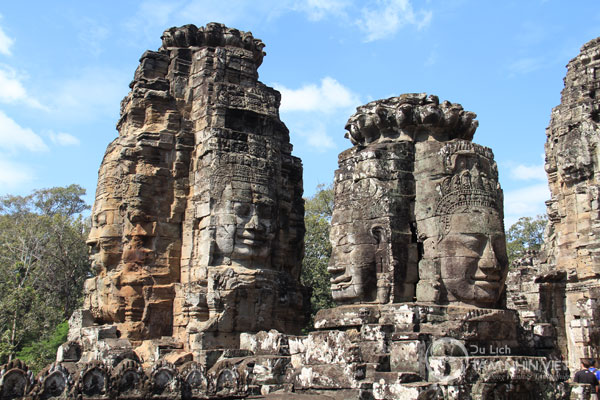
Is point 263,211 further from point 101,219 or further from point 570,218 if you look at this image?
point 570,218

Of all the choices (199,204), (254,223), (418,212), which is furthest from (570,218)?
(199,204)

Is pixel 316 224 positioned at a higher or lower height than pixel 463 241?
higher

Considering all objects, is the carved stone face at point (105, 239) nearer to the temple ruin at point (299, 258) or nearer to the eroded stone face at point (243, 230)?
the temple ruin at point (299, 258)

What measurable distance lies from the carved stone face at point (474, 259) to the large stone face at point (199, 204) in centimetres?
617

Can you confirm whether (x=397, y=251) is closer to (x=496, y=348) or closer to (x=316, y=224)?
(x=496, y=348)

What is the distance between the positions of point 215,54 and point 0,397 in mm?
11077

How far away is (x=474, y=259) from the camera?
910cm

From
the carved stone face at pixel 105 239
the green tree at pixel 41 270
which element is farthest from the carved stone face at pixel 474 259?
the green tree at pixel 41 270

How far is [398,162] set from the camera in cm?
993

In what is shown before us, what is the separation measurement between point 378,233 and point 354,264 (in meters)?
0.60

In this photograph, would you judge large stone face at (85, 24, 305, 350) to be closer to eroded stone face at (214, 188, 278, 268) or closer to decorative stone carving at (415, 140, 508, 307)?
eroded stone face at (214, 188, 278, 268)

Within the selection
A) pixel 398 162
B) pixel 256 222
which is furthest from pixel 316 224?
pixel 398 162

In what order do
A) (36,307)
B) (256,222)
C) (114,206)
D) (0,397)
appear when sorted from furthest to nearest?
1. (36,307)
2. (114,206)
3. (256,222)
4. (0,397)

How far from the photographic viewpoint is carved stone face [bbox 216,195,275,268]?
14.5 metres
